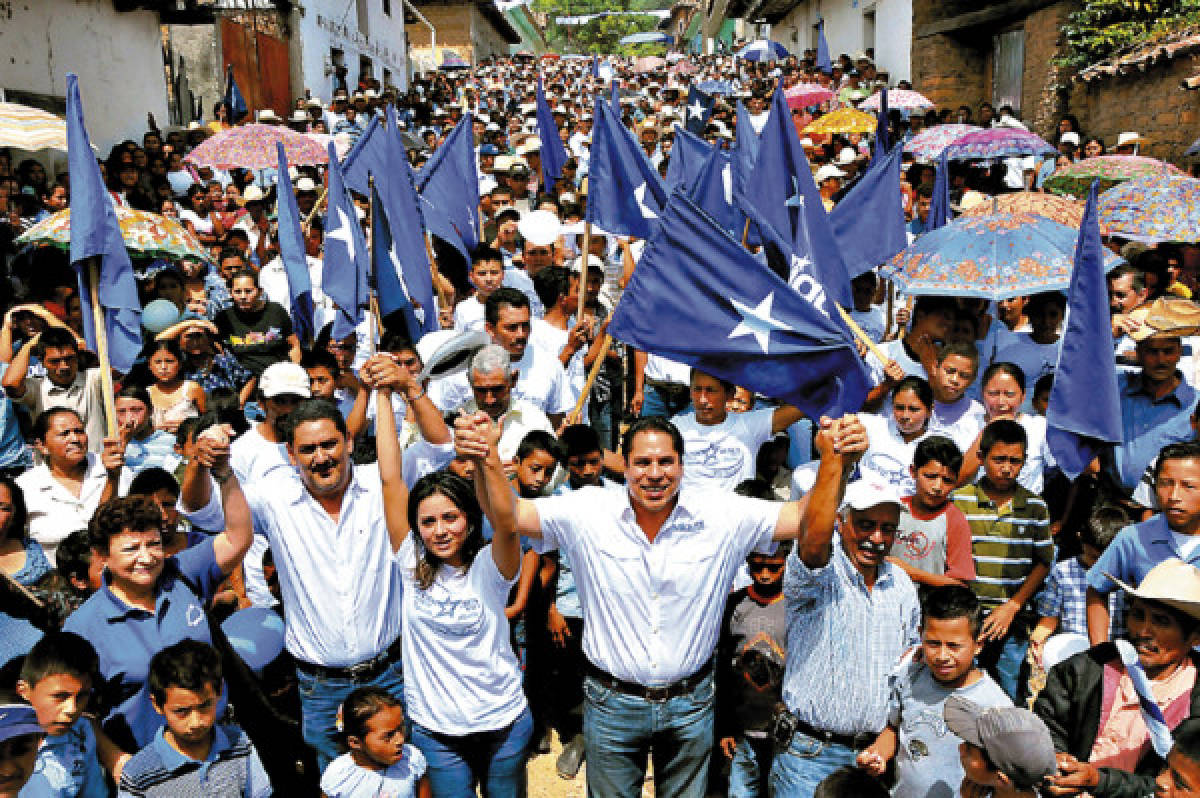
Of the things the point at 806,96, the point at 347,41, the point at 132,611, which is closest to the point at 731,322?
the point at 132,611

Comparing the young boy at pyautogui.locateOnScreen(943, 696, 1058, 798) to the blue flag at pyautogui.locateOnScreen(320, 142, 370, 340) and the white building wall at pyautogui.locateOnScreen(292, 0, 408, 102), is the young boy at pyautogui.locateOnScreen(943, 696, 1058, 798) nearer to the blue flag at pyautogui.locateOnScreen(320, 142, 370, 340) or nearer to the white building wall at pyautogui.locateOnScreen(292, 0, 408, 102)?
the blue flag at pyautogui.locateOnScreen(320, 142, 370, 340)

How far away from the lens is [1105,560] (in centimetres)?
382

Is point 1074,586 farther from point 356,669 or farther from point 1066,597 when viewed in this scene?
point 356,669

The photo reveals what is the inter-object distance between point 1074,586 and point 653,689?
2.03 m

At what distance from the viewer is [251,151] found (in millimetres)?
9305

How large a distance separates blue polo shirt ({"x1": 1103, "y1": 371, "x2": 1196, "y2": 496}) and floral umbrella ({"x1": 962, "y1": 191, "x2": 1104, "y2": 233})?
1384 millimetres

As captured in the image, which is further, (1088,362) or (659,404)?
(659,404)

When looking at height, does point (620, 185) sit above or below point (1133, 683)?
above

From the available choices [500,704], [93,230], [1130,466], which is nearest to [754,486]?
[500,704]

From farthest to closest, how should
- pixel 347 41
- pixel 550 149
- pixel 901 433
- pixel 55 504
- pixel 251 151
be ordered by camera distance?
pixel 347 41 → pixel 251 151 → pixel 550 149 → pixel 901 433 → pixel 55 504

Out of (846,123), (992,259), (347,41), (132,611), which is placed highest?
(347,41)

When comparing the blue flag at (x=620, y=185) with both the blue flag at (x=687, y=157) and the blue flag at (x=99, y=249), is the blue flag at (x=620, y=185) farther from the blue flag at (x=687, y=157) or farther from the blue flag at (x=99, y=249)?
the blue flag at (x=99, y=249)

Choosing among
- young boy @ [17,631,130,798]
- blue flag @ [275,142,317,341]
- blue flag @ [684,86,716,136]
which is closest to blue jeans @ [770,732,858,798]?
young boy @ [17,631,130,798]

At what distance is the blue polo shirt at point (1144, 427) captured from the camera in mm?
4895
